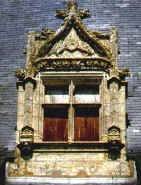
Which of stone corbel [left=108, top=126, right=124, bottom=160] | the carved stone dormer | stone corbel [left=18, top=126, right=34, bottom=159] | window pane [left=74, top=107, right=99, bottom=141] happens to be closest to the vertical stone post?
the carved stone dormer

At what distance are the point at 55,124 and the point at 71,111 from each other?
1.30 feet

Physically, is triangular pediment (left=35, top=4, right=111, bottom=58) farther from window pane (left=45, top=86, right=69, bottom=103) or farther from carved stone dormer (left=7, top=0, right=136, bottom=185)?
window pane (left=45, top=86, right=69, bottom=103)

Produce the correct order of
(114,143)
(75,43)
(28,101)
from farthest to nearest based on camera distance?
1. (75,43)
2. (28,101)
3. (114,143)

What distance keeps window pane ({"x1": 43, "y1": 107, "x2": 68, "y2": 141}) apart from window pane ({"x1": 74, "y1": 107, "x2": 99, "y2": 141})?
21 cm

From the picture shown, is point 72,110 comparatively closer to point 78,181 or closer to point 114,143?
point 114,143

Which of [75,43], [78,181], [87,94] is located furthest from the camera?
[75,43]

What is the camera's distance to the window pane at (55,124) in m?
12.4

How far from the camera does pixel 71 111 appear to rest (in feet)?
41.2

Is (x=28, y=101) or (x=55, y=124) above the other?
(x=28, y=101)

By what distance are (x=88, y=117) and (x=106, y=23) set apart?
351 centimetres

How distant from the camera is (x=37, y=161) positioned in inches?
469

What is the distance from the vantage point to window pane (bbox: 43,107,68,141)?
12.4 metres

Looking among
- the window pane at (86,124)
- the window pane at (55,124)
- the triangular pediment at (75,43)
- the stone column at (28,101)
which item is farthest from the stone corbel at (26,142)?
the triangular pediment at (75,43)

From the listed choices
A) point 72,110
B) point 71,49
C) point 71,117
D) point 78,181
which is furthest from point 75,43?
point 78,181
